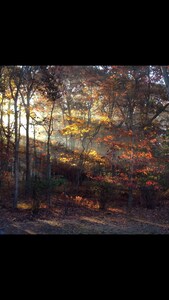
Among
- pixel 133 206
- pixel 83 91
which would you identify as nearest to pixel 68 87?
pixel 83 91

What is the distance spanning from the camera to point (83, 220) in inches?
370

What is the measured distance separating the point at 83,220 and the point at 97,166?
4.77 meters

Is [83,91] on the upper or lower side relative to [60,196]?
upper

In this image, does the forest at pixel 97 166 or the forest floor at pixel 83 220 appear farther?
the forest at pixel 97 166

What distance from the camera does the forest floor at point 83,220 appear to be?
25.6 ft

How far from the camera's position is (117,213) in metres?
11.0

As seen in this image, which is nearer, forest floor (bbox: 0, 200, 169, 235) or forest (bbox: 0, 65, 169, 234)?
forest floor (bbox: 0, 200, 169, 235)

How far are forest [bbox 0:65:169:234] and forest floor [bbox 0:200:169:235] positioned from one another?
0.03 m

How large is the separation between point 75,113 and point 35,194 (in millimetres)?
10197

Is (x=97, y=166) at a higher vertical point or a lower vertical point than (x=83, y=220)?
higher

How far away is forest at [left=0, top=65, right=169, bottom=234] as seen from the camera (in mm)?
9398

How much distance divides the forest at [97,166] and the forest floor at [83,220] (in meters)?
Answer: 0.03
